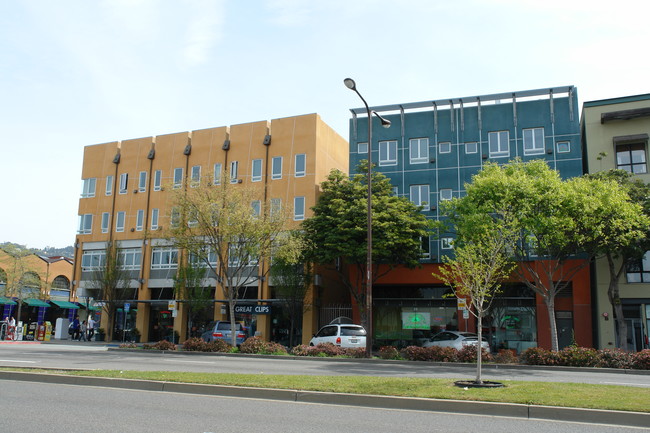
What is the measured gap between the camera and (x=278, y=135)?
4050cm

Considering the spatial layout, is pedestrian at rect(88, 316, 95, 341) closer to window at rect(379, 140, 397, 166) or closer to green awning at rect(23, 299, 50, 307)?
green awning at rect(23, 299, 50, 307)

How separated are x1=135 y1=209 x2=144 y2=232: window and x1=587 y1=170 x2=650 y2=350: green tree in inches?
1244

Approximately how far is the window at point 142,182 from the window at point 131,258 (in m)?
4.75

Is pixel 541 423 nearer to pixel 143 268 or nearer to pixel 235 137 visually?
pixel 235 137

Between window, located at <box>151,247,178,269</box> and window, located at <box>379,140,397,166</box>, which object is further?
window, located at <box>151,247,178,269</box>

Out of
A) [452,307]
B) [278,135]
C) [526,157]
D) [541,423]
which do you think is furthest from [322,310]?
[541,423]

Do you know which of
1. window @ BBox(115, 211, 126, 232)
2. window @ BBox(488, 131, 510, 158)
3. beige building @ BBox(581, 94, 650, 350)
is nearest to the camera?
beige building @ BBox(581, 94, 650, 350)

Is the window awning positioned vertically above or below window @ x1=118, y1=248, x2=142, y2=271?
below

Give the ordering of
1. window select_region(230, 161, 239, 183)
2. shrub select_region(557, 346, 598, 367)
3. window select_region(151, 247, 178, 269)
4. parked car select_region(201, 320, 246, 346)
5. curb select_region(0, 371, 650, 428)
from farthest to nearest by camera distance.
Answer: window select_region(151, 247, 178, 269) < window select_region(230, 161, 239, 183) < parked car select_region(201, 320, 246, 346) < shrub select_region(557, 346, 598, 367) < curb select_region(0, 371, 650, 428)

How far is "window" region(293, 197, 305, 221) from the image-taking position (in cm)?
3831

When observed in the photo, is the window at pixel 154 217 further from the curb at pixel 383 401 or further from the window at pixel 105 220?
the curb at pixel 383 401

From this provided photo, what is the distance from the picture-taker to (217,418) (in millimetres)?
9156

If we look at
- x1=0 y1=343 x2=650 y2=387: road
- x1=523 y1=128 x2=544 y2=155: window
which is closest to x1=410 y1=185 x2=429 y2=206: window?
x1=523 y1=128 x2=544 y2=155: window

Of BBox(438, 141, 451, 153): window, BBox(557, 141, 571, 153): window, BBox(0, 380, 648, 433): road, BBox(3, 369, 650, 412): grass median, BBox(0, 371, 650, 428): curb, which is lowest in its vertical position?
BBox(0, 380, 648, 433): road
